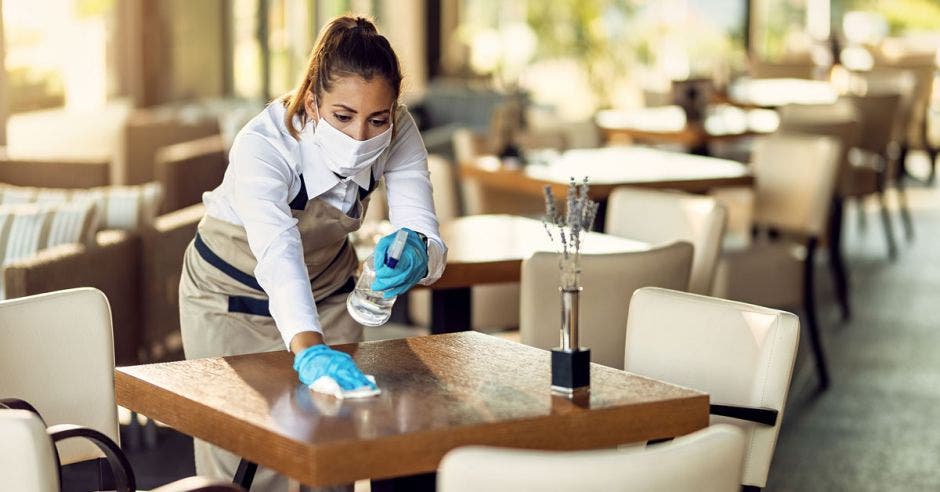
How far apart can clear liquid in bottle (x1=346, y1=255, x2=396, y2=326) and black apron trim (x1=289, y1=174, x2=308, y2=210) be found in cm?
23

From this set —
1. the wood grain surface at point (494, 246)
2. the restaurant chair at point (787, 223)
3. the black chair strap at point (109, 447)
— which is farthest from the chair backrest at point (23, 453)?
the restaurant chair at point (787, 223)

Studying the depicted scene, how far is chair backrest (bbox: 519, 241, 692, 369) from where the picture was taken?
139 inches

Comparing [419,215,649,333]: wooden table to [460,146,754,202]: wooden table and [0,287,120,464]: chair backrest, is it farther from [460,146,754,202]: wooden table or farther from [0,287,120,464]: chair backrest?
[0,287,120,464]: chair backrest

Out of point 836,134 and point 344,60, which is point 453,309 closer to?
point 344,60

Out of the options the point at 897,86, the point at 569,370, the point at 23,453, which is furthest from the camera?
the point at 897,86

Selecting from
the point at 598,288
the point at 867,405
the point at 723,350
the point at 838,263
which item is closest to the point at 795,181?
the point at 867,405

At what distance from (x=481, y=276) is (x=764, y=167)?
8.64ft

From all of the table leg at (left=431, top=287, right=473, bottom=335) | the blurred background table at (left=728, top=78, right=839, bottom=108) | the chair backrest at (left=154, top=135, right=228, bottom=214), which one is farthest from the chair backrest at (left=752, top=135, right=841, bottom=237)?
the blurred background table at (left=728, top=78, right=839, bottom=108)

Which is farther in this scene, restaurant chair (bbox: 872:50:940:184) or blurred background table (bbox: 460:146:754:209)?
restaurant chair (bbox: 872:50:940:184)

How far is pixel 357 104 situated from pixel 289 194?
281mm

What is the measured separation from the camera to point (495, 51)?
12516 millimetres

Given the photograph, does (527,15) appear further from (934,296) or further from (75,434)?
(75,434)

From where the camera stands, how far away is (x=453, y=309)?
165 inches

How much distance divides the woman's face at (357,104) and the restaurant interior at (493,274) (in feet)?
0.06
